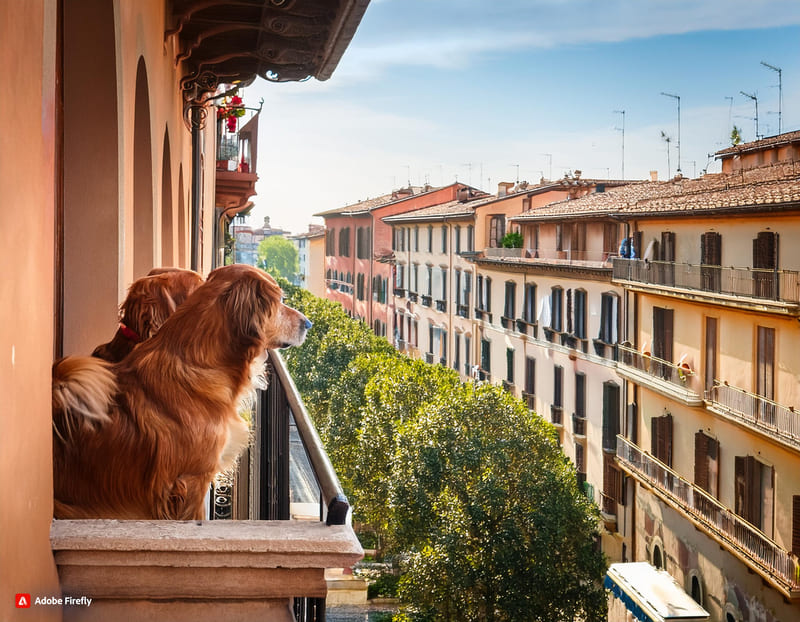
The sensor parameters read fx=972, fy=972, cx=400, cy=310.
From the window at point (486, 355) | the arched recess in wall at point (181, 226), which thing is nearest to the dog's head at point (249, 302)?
the arched recess in wall at point (181, 226)

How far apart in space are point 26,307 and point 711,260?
73.3 ft

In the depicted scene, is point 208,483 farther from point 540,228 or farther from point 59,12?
point 540,228

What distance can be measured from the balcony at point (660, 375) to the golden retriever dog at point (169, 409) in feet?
71.3

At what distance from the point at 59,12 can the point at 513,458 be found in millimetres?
18699

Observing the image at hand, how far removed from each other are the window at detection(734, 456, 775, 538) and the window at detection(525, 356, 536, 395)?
512 inches

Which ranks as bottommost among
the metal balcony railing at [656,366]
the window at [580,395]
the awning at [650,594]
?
the awning at [650,594]

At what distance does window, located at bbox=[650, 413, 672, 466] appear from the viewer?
2569 cm

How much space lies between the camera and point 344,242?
65.9 m

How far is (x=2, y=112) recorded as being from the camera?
1.79 metres

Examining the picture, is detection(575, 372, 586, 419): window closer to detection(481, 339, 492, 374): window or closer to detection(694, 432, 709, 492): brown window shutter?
detection(694, 432, 709, 492): brown window shutter

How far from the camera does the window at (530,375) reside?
34.5m

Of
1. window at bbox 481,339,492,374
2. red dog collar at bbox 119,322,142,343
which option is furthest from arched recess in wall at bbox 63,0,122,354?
window at bbox 481,339,492,374

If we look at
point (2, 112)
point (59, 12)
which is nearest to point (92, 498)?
point (2, 112)

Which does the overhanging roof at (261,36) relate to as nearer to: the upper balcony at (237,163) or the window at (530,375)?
the upper balcony at (237,163)
